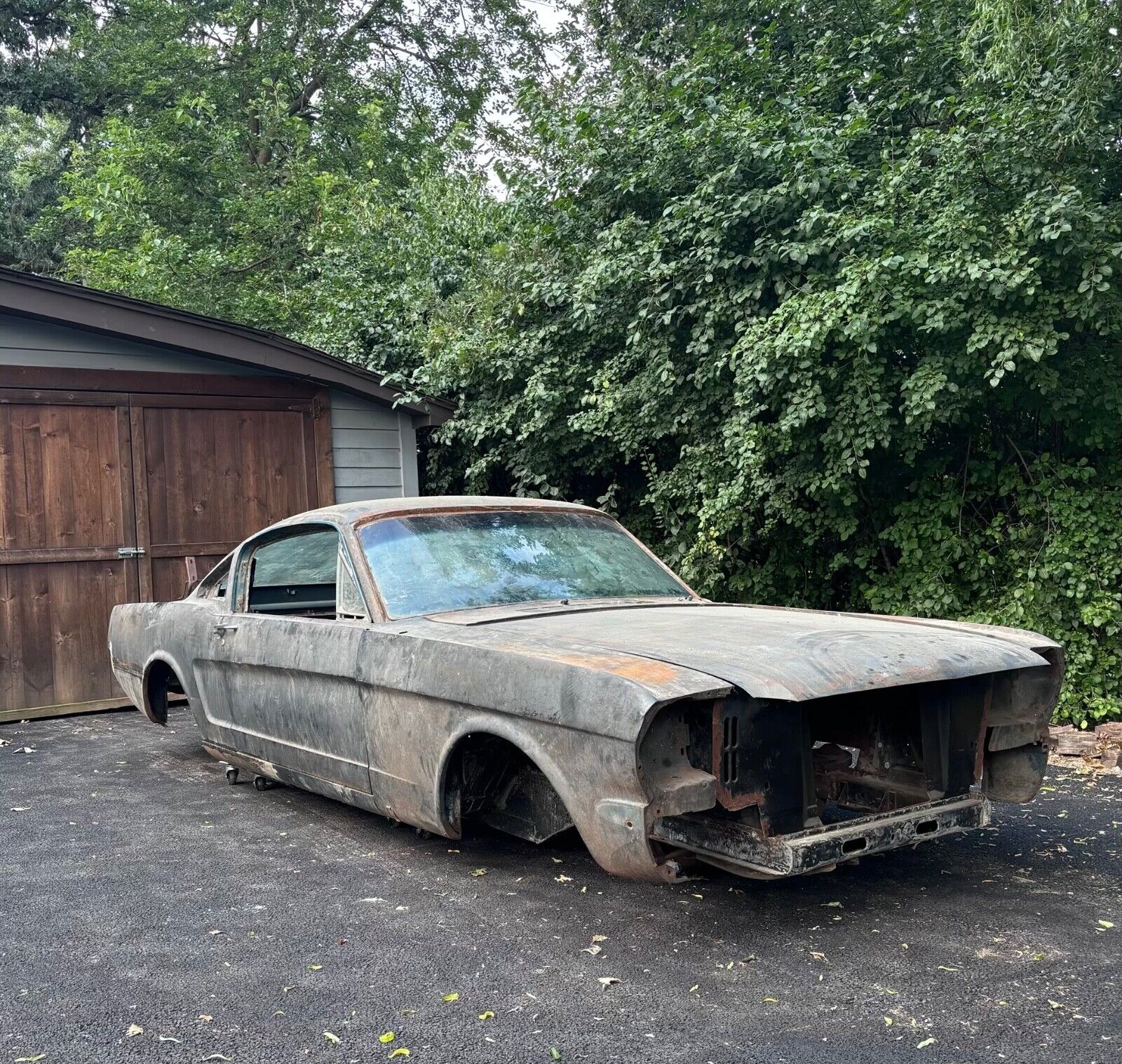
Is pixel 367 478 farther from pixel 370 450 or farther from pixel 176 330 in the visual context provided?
pixel 176 330

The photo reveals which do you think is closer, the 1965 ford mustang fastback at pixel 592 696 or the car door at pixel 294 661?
the 1965 ford mustang fastback at pixel 592 696

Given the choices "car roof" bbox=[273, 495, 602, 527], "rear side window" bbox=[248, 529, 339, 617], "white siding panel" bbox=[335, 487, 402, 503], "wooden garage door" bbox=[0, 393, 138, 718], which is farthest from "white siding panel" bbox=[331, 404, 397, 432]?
"car roof" bbox=[273, 495, 602, 527]

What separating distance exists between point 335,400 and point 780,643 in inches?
264

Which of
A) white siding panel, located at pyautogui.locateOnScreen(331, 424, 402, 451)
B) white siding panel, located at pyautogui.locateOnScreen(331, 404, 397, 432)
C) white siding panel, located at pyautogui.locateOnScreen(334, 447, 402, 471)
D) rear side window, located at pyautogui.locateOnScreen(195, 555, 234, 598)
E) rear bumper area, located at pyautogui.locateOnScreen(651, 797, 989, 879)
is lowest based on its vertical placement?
rear bumper area, located at pyautogui.locateOnScreen(651, 797, 989, 879)

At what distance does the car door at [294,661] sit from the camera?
460cm

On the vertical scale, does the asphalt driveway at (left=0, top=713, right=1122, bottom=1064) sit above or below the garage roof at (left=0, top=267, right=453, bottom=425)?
below

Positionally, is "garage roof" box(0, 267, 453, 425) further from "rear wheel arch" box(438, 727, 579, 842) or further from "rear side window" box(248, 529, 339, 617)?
"rear wheel arch" box(438, 727, 579, 842)

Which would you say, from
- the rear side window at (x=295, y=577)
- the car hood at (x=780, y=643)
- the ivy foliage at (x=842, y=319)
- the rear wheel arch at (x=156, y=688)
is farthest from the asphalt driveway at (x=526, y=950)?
the ivy foliage at (x=842, y=319)

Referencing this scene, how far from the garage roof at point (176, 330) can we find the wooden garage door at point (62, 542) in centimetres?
61

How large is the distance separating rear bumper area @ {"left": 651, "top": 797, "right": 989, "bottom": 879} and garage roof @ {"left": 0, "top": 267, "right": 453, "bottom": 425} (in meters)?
6.38

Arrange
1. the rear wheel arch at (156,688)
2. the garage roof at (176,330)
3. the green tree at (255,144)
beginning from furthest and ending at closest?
the green tree at (255,144)
the garage roof at (176,330)
the rear wheel arch at (156,688)

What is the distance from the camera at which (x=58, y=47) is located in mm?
21641

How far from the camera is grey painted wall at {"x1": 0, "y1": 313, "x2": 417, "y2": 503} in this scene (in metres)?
8.16

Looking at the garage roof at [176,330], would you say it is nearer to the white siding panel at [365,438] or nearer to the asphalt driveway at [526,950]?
the white siding panel at [365,438]
